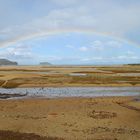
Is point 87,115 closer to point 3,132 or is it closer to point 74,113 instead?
point 74,113

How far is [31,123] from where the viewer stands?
21203mm

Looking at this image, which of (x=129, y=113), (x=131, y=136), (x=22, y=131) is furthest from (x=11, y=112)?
(x=131, y=136)

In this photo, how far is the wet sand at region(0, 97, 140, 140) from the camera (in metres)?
18.2

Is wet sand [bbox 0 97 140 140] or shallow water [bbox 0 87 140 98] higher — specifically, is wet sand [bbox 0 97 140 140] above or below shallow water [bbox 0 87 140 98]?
below

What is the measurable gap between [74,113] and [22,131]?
272 inches

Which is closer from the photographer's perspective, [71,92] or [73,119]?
[73,119]

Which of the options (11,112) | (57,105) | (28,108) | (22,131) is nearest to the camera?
(22,131)

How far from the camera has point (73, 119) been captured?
73.9 ft

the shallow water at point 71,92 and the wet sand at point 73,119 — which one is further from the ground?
the shallow water at point 71,92

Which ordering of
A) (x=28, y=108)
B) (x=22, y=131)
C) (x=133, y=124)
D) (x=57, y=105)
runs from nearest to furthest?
(x=22, y=131) → (x=133, y=124) → (x=28, y=108) → (x=57, y=105)

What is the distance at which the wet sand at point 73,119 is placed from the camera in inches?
717

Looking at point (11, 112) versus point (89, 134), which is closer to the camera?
point (89, 134)

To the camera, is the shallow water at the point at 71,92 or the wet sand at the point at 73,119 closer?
the wet sand at the point at 73,119

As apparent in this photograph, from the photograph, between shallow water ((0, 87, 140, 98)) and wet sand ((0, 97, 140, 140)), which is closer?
wet sand ((0, 97, 140, 140))
